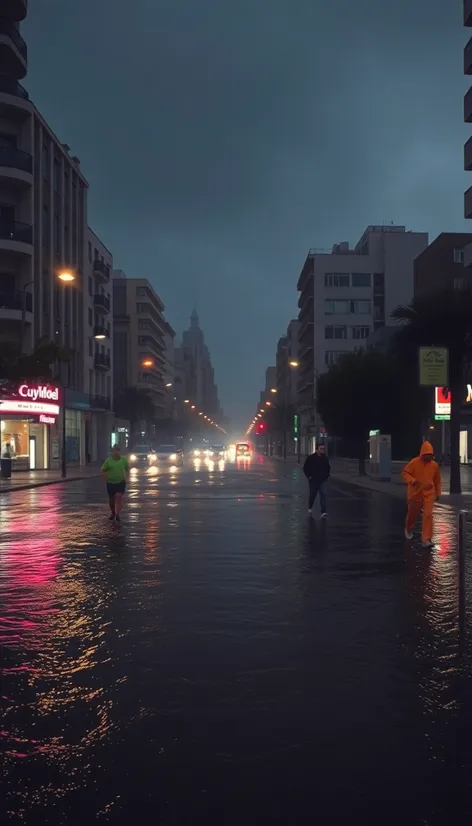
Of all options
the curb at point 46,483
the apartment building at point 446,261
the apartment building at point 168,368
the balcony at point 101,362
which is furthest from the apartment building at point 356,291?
the curb at point 46,483

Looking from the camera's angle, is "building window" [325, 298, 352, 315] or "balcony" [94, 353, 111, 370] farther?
"building window" [325, 298, 352, 315]

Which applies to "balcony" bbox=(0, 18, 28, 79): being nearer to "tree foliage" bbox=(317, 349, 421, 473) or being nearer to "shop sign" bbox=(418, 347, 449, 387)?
"tree foliage" bbox=(317, 349, 421, 473)

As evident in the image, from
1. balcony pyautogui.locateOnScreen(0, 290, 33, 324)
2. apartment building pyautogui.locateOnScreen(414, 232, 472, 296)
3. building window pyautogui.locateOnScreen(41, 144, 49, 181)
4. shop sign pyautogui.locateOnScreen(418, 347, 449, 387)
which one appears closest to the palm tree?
shop sign pyautogui.locateOnScreen(418, 347, 449, 387)

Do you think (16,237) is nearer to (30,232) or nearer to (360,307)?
(30,232)

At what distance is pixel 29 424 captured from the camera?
180 feet

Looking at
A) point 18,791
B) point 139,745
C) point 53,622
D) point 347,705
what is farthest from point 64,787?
point 53,622

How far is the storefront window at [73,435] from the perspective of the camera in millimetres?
63469

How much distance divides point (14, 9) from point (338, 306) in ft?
195

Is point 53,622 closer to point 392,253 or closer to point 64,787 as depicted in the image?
point 64,787

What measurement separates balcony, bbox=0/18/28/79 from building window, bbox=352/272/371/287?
188ft

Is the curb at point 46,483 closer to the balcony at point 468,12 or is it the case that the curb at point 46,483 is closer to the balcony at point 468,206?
the balcony at point 468,206

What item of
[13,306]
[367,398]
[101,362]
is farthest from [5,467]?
[101,362]

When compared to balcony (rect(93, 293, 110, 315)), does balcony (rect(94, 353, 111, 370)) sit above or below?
below

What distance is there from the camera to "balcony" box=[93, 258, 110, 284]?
7431cm
